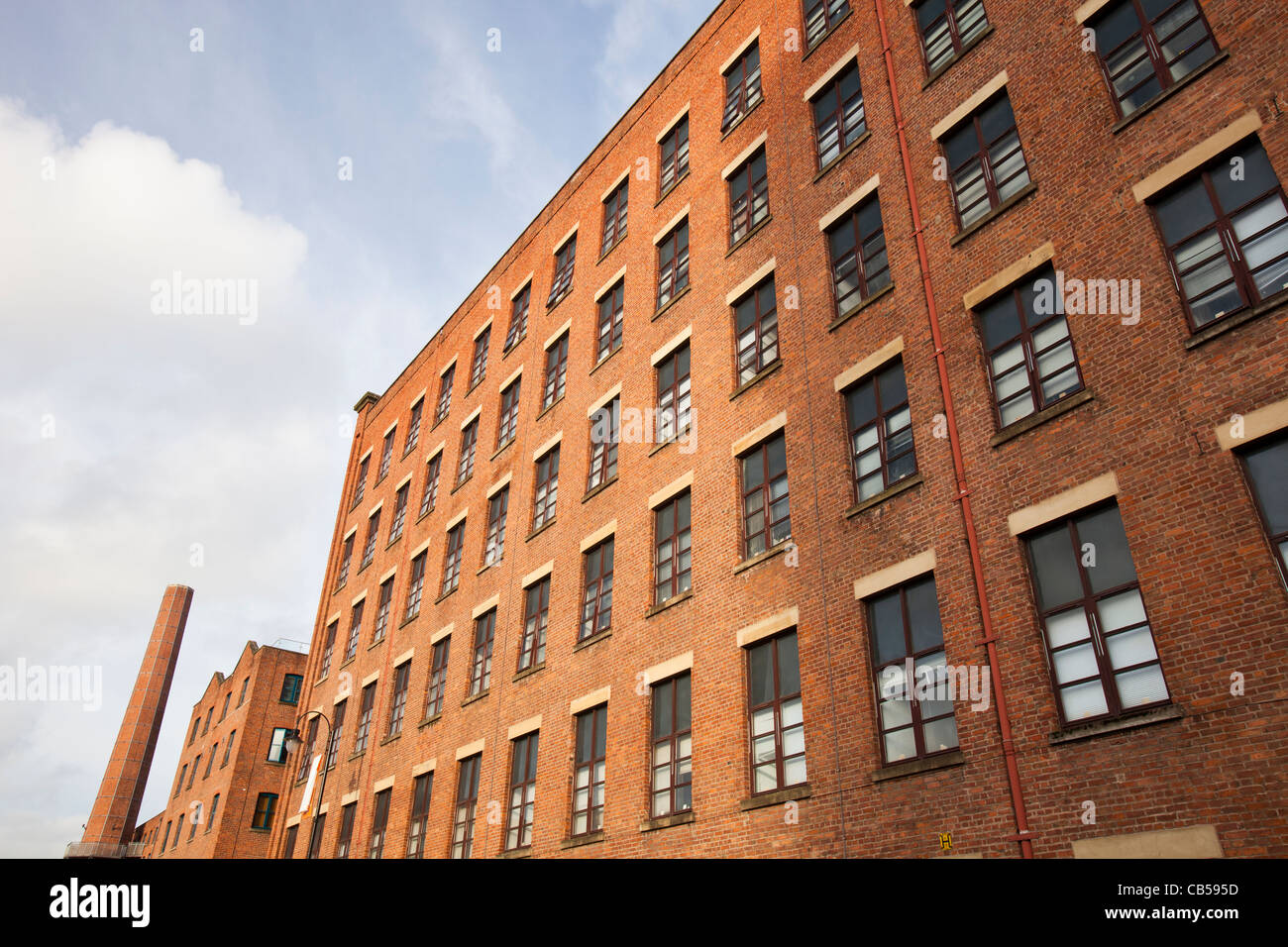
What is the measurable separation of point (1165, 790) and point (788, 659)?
6168 mm

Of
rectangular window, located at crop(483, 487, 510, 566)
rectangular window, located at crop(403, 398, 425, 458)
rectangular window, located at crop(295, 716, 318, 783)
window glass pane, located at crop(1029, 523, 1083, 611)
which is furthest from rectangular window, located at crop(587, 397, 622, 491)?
rectangular window, located at crop(295, 716, 318, 783)

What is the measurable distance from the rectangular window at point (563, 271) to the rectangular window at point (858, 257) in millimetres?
11479

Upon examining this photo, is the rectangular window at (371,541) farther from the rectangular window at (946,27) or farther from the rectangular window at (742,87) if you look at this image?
the rectangular window at (946,27)

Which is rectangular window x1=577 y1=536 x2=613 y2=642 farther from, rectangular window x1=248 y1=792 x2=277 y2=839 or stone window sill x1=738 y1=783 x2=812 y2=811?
rectangular window x1=248 y1=792 x2=277 y2=839

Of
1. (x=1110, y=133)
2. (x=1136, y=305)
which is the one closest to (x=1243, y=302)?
(x=1136, y=305)

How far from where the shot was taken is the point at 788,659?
1462cm

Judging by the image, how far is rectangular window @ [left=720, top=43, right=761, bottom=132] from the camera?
69.5 ft

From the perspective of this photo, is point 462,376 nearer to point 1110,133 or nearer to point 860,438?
point 860,438

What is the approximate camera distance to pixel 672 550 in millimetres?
18250

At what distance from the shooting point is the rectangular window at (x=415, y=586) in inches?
1124

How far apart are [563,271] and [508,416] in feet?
16.0

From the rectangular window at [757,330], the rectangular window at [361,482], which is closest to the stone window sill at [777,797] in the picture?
the rectangular window at [757,330]

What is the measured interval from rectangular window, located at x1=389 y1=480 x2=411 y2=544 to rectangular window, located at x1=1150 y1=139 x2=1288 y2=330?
1032 inches

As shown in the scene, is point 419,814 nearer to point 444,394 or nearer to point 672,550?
point 672,550
